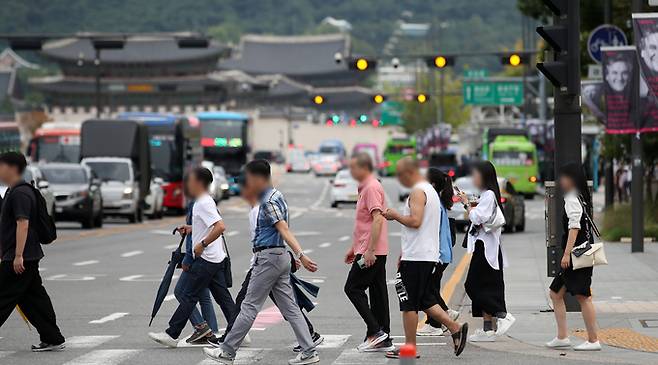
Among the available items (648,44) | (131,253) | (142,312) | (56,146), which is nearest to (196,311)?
(142,312)

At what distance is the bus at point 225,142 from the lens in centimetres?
7894

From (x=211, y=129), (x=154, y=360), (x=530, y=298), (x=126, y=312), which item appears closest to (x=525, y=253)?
(x=530, y=298)

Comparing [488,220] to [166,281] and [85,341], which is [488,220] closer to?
[166,281]

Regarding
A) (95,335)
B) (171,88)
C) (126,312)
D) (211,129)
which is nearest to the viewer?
(95,335)

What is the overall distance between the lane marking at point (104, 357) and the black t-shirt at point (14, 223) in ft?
3.39

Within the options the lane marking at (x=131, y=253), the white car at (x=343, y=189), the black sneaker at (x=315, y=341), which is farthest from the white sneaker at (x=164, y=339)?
the white car at (x=343, y=189)

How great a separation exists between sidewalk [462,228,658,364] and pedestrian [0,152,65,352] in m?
3.84

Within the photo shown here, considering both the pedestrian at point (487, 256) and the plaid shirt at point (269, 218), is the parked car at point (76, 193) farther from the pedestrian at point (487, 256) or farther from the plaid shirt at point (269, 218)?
the plaid shirt at point (269, 218)

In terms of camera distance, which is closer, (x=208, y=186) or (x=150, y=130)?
(x=208, y=186)

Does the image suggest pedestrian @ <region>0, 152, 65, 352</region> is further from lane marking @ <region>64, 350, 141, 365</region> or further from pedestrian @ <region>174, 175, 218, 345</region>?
pedestrian @ <region>174, 175, 218, 345</region>

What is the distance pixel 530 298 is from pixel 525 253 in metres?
9.11

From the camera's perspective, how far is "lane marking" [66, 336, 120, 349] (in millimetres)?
13796

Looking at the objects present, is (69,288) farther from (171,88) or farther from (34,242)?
(171,88)

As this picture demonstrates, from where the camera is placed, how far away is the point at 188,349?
13680mm
